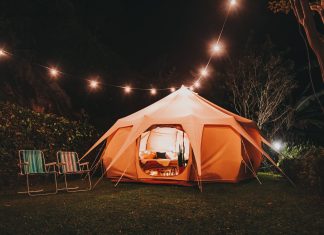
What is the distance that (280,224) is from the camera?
12.7 ft

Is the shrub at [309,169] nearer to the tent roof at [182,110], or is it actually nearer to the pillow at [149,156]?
the tent roof at [182,110]

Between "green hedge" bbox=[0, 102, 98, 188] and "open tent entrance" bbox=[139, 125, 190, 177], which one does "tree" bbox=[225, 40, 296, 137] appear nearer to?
"open tent entrance" bbox=[139, 125, 190, 177]

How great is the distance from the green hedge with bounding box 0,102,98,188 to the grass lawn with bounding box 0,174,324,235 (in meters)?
0.75

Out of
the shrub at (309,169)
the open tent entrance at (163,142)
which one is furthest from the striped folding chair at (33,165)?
the shrub at (309,169)

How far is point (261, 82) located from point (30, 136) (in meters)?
8.66

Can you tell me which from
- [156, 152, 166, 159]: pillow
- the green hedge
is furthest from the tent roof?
[156, 152, 166, 159]: pillow

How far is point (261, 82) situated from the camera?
12.9 meters

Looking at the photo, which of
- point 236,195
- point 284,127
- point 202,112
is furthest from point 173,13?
point 236,195

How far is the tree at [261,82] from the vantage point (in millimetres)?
12414

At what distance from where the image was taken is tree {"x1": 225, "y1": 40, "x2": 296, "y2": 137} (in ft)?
40.7

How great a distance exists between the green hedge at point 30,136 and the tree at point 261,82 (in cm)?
632

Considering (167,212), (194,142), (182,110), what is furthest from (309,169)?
(167,212)

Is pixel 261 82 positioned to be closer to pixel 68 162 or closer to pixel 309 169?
pixel 309 169

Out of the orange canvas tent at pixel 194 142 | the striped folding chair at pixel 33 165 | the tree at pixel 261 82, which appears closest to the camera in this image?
the striped folding chair at pixel 33 165
